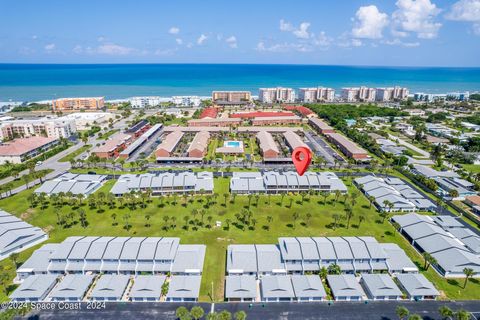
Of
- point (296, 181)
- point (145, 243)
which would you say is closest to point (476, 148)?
point (296, 181)

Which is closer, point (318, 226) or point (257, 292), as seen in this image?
point (257, 292)

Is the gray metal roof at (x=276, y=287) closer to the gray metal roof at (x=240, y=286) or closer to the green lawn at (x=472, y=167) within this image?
the gray metal roof at (x=240, y=286)

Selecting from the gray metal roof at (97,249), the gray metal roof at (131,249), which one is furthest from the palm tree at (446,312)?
the gray metal roof at (97,249)

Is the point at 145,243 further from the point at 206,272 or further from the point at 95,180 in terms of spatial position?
the point at 95,180

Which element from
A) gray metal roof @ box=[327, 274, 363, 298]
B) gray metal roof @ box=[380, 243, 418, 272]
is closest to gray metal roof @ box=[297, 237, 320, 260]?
gray metal roof @ box=[327, 274, 363, 298]

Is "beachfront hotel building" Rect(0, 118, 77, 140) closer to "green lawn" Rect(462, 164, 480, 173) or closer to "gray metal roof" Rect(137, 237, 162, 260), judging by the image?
"gray metal roof" Rect(137, 237, 162, 260)
